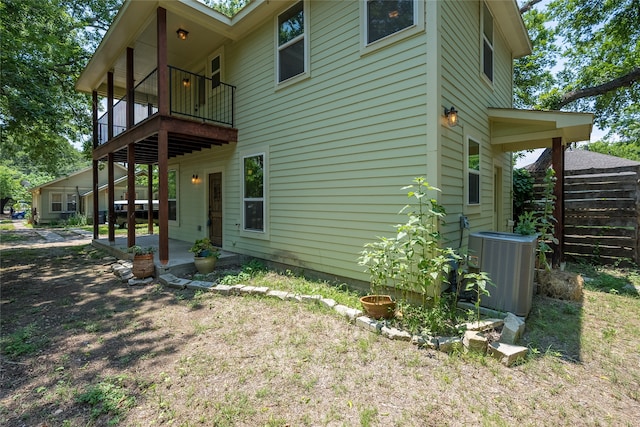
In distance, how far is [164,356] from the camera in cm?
305

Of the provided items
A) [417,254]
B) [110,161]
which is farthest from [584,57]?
[110,161]

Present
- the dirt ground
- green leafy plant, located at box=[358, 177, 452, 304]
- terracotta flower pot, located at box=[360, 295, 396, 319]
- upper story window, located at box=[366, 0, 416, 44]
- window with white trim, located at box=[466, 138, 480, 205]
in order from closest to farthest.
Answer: the dirt ground → green leafy plant, located at box=[358, 177, 452, 304] → terracotta flower pot, located at box=[360, 295, 396, 319] → upper story window, located at box=[366, 0, 416, 44] → window with white trim, located at box=[466, 138, 480, 205]

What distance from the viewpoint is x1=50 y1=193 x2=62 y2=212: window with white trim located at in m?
21.5

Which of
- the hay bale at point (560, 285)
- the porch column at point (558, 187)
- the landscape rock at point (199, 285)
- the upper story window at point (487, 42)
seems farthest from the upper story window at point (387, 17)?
the landscape rock at point (199, 285)

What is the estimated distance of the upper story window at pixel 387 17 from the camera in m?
4.27

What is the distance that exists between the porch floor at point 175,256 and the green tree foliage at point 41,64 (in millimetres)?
4367

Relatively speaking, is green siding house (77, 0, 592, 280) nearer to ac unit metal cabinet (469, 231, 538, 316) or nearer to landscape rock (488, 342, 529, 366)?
ac unit metal cabinet (469, 231, 538, 316)

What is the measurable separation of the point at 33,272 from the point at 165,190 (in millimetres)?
3869

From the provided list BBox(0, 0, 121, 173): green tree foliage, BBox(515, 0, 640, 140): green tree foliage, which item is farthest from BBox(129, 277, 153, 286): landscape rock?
BBox(515, 0, 640, 140): green tree foliage

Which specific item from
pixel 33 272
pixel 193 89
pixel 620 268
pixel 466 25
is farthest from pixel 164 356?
pixel 620 268

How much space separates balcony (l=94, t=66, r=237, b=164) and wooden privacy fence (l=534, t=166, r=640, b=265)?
804 cm

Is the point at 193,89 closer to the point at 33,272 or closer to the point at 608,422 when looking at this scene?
the point at 33,272

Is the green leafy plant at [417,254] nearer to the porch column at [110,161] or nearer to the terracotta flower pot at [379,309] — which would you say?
the terracotta flower pot at [379,309]

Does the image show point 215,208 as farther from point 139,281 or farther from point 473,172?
point 473,172
